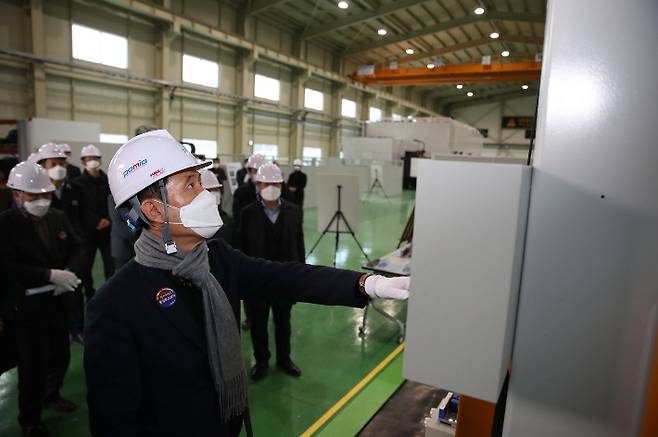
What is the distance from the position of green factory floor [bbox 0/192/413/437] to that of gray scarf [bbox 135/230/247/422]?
1.76 meters

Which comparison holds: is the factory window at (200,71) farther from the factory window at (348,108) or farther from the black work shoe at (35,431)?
the black work shoe at (35,431)

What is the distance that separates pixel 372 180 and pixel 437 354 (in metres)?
17.6

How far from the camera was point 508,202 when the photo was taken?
3.21 feet

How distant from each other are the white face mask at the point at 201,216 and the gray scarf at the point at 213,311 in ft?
0.25

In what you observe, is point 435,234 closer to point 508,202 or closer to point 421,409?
point 508,202

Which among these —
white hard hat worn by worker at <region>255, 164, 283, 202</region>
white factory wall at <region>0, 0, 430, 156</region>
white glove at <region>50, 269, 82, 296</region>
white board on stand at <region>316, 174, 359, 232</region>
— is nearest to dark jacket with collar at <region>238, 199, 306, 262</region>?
white hard hat worn by worker at <region>255, 164, 283, 202</region>

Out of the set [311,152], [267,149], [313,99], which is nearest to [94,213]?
[267,149]

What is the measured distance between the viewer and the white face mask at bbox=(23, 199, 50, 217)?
293 cm

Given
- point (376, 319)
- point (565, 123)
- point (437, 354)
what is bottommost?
point (376, 319)

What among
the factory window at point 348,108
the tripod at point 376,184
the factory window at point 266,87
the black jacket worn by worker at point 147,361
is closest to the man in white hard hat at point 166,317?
the black jacket worn by worker at point 147,361

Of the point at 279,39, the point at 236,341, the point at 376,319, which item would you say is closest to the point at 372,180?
the point at 279,39

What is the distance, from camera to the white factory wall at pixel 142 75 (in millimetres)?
10117

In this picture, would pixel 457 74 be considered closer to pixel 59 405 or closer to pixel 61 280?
pixel 61 280

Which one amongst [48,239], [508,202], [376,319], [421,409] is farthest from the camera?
[376,319]
